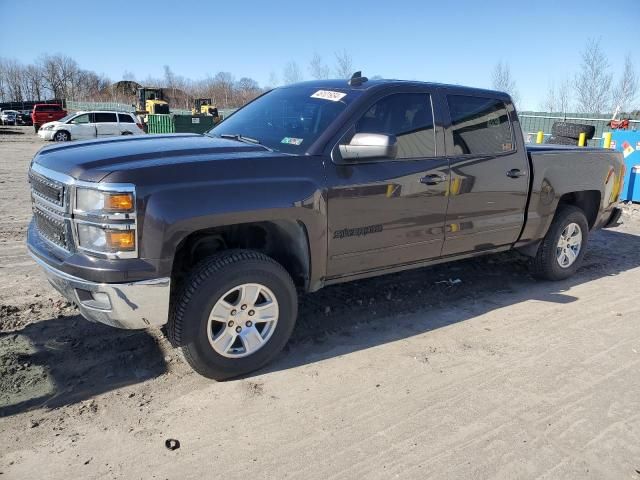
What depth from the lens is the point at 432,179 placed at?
13.4 ft

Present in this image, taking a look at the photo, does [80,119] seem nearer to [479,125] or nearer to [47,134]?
[47,134]

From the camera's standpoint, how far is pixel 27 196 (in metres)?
9.73

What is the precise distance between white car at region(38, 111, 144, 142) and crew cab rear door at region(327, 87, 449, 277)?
23.6 metres

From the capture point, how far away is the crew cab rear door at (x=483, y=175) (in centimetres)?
433

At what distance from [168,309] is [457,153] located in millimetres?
2697

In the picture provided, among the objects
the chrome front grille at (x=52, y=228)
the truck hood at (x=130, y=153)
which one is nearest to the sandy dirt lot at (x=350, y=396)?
the chrome front grille at (x=52, y=228)

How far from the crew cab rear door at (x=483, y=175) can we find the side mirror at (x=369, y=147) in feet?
3.14

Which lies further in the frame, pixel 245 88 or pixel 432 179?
pixel 245 88

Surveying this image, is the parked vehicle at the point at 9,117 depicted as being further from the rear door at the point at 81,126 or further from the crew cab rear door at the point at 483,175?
the crew cab rear door at the point at 483,175

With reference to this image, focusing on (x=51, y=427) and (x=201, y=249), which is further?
(x=201, y=249)

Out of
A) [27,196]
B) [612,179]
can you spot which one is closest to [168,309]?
[612,179]

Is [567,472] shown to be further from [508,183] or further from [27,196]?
[27,196]

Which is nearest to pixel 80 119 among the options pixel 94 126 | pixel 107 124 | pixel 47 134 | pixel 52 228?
pixel 94 126

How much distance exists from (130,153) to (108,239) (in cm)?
64
